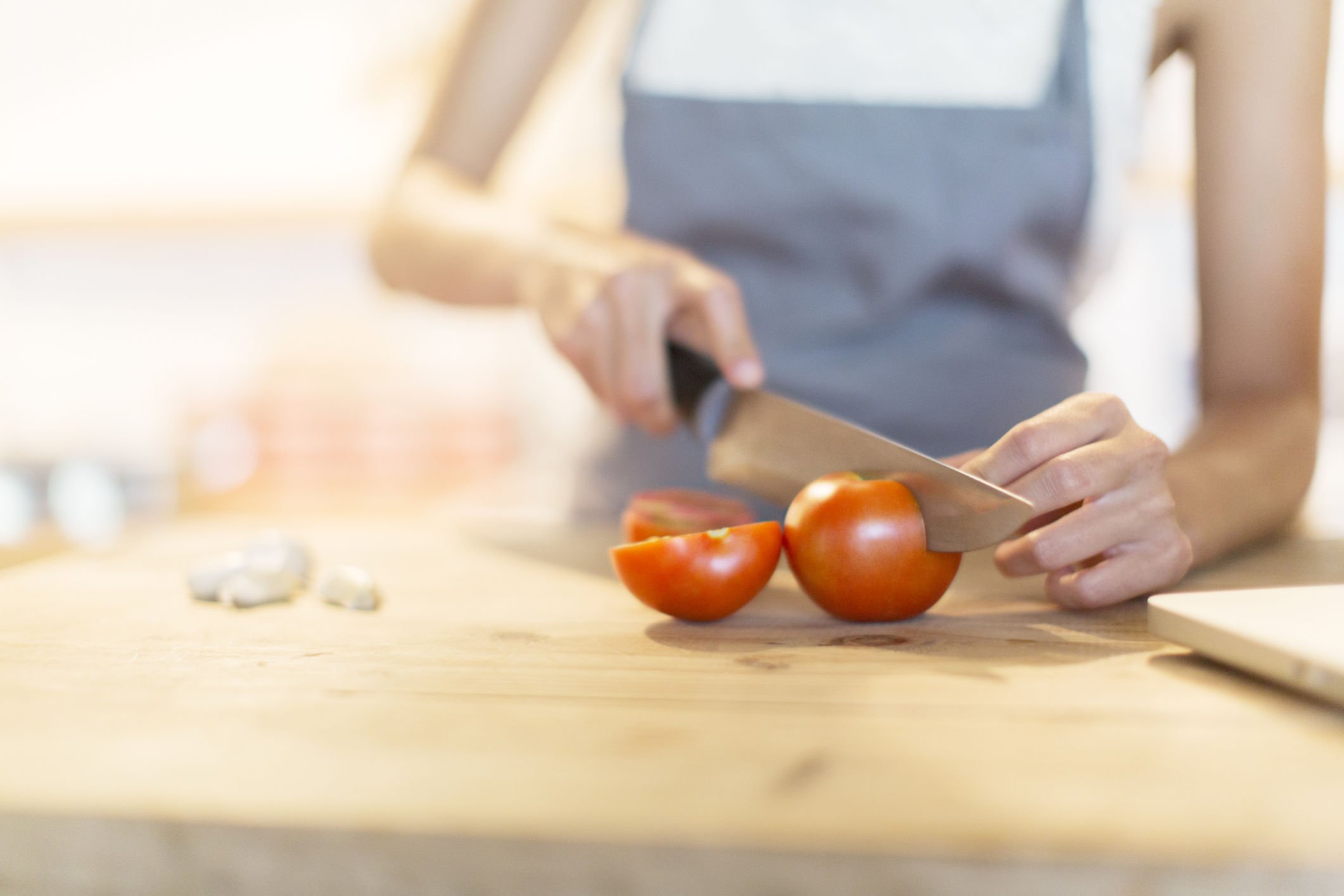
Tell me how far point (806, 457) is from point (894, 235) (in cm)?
46

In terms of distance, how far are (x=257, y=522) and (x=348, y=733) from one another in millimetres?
827

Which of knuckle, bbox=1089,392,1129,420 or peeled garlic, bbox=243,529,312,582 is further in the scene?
peeled garlic, bbox=243,529,312,582

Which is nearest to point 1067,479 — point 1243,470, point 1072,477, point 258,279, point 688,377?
point 1072,477

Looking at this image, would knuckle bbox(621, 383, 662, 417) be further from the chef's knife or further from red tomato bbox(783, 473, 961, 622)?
red tomato bbox(783, 473, 961, 622)

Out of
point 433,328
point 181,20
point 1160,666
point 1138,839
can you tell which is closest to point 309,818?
point 1138,839

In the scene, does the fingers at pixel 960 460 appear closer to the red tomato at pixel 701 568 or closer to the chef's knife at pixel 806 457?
the chef's knife at pixel 806 457

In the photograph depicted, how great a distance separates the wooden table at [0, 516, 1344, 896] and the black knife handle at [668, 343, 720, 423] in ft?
1.17

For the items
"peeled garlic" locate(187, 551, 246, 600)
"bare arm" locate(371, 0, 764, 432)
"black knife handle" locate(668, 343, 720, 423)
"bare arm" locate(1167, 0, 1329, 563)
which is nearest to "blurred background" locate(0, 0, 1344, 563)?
"bare arm" locate(371, 0, 764, 432)

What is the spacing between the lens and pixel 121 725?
0.47m

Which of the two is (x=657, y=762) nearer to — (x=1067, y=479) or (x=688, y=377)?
(x=1067, y=479)

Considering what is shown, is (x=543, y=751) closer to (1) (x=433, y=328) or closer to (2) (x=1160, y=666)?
(2) (x=1160, y=666)

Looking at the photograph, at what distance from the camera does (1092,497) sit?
2.11ft

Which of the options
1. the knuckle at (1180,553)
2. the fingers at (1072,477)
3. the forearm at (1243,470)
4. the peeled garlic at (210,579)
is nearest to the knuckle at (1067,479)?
the fingers at (1072,477)

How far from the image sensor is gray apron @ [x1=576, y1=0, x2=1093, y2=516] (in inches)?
45.1
